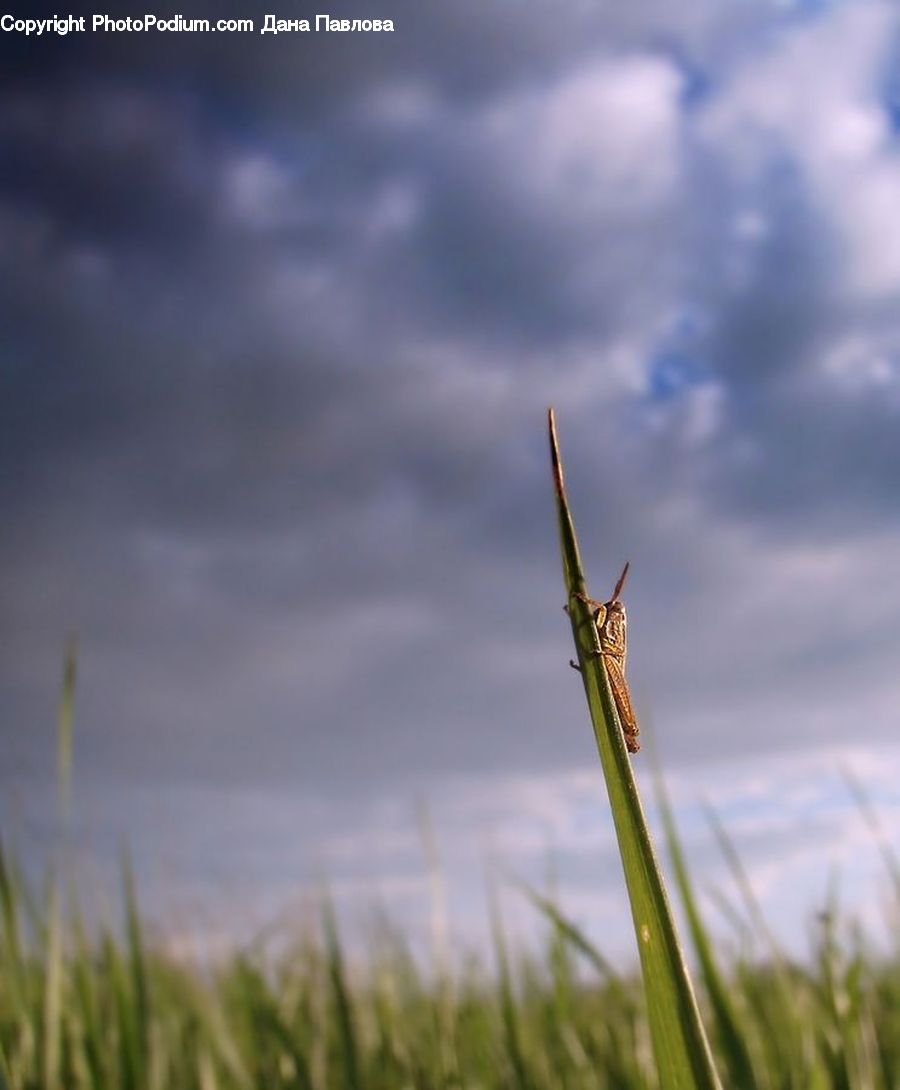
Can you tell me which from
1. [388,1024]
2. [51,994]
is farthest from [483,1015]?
[51,994]

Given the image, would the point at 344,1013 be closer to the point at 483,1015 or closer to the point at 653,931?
the point at 483,1015

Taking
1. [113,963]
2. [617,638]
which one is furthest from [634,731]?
[113,963]

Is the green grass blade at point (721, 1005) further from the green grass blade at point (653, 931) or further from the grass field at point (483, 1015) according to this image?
the green grass blade at point (653, 931)

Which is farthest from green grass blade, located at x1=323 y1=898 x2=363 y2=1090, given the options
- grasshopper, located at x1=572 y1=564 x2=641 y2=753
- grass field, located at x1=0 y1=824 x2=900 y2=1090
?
grasshopper, located at x1=572 y1=564 x2=641 y2=753

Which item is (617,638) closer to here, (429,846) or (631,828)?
(631,828)

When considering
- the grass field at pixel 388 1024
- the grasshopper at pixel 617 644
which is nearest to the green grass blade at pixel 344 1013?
the grass field at pixel 388 1024

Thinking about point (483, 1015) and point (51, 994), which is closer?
point (51, 994)
